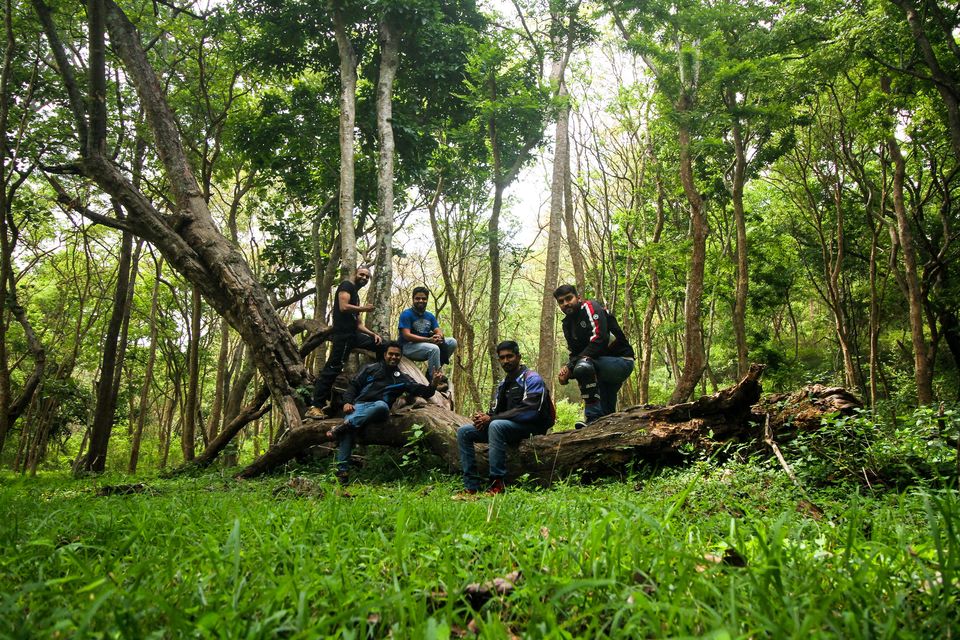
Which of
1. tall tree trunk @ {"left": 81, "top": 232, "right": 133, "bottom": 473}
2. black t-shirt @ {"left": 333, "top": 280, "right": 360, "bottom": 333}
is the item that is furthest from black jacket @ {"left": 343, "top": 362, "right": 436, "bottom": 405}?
tall tree trunk @ {"left": 81, "top": 232, "right": 133, "bottom": 473}

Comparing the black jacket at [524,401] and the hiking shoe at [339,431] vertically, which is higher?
the black jacket at [524,401]

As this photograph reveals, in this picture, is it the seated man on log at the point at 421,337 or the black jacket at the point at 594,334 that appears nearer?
the black jacket at the point at 594,334

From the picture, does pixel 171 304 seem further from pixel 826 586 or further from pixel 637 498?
pixel 826 586

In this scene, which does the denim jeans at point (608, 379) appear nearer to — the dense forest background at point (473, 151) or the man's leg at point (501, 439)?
the man's leg at point (501, 439)

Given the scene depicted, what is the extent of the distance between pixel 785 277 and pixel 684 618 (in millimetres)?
16676

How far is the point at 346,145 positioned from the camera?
28.9ft

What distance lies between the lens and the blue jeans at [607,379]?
6.19 m

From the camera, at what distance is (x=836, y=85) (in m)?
11.9

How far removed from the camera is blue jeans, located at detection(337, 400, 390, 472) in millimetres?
6250

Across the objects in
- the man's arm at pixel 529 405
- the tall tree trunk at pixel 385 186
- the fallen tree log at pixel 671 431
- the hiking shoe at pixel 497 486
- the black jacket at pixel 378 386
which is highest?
the tall tree trunk at pixel 385 186

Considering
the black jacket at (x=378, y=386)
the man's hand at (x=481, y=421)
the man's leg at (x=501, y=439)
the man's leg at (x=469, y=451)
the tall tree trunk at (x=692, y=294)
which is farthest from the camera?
the tall tree trunk at (x=692, y=294)

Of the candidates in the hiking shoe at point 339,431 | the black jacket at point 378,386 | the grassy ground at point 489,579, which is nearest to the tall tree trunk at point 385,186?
the black jacket at point 378,386

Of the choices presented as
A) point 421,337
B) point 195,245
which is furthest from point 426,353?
point 195,245

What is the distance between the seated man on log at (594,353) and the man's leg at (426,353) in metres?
2.40
